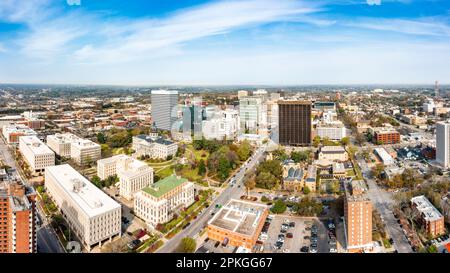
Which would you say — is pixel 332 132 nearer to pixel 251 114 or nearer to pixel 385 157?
pixel 251 114

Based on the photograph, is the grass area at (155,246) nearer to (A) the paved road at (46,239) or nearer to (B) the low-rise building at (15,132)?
(A) the paved road at (46,239)

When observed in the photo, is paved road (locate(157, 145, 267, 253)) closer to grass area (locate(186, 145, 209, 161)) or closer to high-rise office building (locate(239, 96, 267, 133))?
grass area (locate(186, 145, 209, 161))

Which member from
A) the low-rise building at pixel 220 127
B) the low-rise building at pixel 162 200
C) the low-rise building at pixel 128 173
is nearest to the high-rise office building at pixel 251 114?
the low-rise building at pixel 220 127

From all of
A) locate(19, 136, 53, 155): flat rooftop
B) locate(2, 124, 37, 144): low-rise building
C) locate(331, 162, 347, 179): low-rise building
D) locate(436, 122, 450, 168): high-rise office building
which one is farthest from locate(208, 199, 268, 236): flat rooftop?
locate(2, 124, 37, 144): low-rise building

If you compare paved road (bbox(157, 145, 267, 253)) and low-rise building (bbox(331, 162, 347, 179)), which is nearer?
paved road (bbox(157, 145, 267, 253))

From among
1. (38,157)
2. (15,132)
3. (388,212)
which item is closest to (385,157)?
(388,212)

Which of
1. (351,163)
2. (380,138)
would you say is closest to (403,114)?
(380,138)
